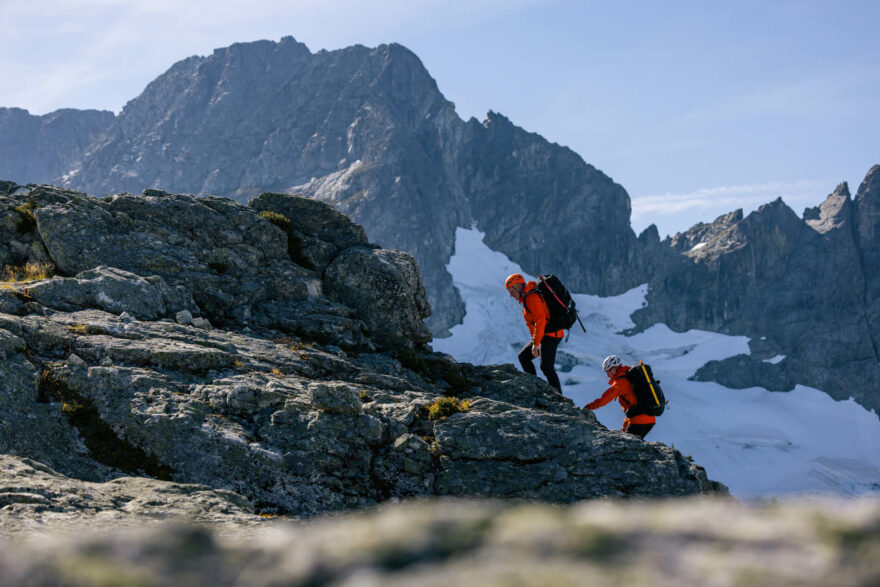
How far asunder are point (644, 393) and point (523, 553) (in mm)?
13463

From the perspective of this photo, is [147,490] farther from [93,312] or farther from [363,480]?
[93,312]

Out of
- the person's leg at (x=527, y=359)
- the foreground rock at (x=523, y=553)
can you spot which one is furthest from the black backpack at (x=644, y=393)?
the foreground rock at (x=523, y=553)

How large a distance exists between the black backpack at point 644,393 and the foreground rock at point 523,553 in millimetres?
12680

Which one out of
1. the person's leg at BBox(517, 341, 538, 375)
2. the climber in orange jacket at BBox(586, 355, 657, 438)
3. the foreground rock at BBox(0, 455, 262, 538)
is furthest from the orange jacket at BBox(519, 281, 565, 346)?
the foreground rock at BBox(0, 455, 262, 538)

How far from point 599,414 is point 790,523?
167m

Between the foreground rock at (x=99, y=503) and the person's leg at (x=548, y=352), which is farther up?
the person's leg at (x=548, y=352)

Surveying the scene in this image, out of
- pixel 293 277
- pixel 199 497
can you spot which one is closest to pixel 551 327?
pixel 293 277

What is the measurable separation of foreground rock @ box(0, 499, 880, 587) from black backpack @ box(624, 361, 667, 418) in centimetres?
1268

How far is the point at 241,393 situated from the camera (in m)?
11.3

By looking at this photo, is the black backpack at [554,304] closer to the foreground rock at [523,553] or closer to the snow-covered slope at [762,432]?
the foreground rock at [523,553]

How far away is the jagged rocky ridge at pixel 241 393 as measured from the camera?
9.80 meters

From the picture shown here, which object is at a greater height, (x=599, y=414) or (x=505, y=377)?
(x=505, y=377)

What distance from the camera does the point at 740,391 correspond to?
198 m

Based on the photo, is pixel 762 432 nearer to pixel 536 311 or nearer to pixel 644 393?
pixel 644 393
